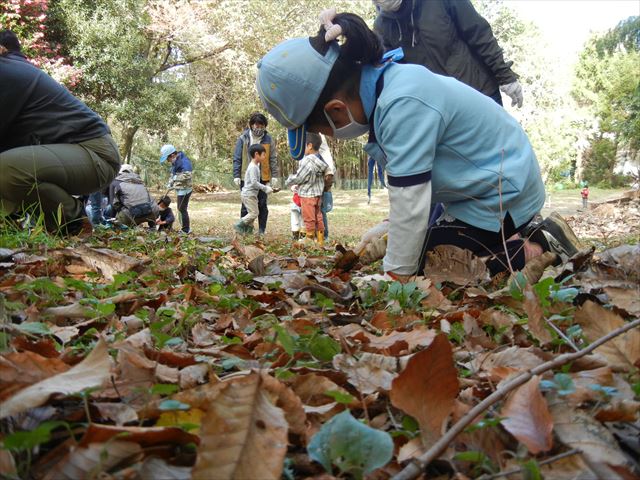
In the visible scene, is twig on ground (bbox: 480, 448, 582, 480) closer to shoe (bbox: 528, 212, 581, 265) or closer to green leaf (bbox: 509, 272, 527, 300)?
green leaf (bbox: 509, 272, 527, 300)

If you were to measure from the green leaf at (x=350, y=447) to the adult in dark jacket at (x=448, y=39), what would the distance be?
3537mm

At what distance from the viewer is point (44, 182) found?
4.01 meters

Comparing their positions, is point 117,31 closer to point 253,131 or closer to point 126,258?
point 253,131

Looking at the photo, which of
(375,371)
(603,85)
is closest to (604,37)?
(603,85)

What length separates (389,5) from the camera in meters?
3.84

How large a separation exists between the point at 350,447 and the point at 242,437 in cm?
14

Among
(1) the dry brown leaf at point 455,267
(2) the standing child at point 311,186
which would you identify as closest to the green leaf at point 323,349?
(1) the dry brown leaf at point 455,267

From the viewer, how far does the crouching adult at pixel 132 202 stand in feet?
29.2

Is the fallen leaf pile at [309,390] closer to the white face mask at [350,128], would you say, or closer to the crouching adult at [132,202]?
the white face mask at [350,128]

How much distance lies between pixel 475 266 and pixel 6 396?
1823 mm

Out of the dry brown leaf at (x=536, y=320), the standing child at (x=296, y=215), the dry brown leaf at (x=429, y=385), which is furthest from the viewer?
the standing child at (x=296, y=215)

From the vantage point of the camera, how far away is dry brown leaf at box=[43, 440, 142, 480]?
0.71 metres

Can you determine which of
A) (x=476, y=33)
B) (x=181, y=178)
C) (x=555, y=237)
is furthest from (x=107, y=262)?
(x=181, y=178)

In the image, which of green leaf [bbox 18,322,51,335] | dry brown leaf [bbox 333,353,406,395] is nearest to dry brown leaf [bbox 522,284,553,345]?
dry brown leaf [bbox 333,353,406,395]
